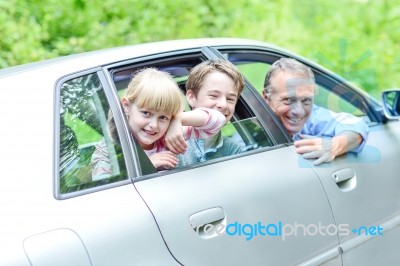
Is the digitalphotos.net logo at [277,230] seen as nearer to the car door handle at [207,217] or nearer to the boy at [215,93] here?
the car door handle at [207,217]

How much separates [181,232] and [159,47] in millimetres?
1011

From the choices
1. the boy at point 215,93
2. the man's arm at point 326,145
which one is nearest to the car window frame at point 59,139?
the boy at point 215,93

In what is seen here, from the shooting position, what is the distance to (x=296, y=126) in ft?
10.7

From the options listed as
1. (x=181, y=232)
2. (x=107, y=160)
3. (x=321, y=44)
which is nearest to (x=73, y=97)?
(x=107, y=160)

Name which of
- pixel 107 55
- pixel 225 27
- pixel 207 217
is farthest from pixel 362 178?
pixel 225 27

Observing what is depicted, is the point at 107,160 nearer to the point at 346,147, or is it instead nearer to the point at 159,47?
the point at 159,47

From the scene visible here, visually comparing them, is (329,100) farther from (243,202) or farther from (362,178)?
(243,202)

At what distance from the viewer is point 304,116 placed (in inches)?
129

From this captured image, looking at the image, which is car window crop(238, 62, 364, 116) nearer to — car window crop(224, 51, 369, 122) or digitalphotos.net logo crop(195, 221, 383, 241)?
car window crop(224, 51, 369, 122)

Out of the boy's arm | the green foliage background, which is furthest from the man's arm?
the green foliage background

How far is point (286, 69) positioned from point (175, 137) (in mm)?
950

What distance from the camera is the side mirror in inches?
144

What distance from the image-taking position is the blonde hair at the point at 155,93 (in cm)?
257

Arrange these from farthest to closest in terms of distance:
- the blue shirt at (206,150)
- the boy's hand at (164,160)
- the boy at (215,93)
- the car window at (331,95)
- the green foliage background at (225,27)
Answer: the green foliage background at (225,27) → the car window at (331,95) → the boy at (215,93) → the blue shirt at (206,150) → the boy's hand at (164,160)
